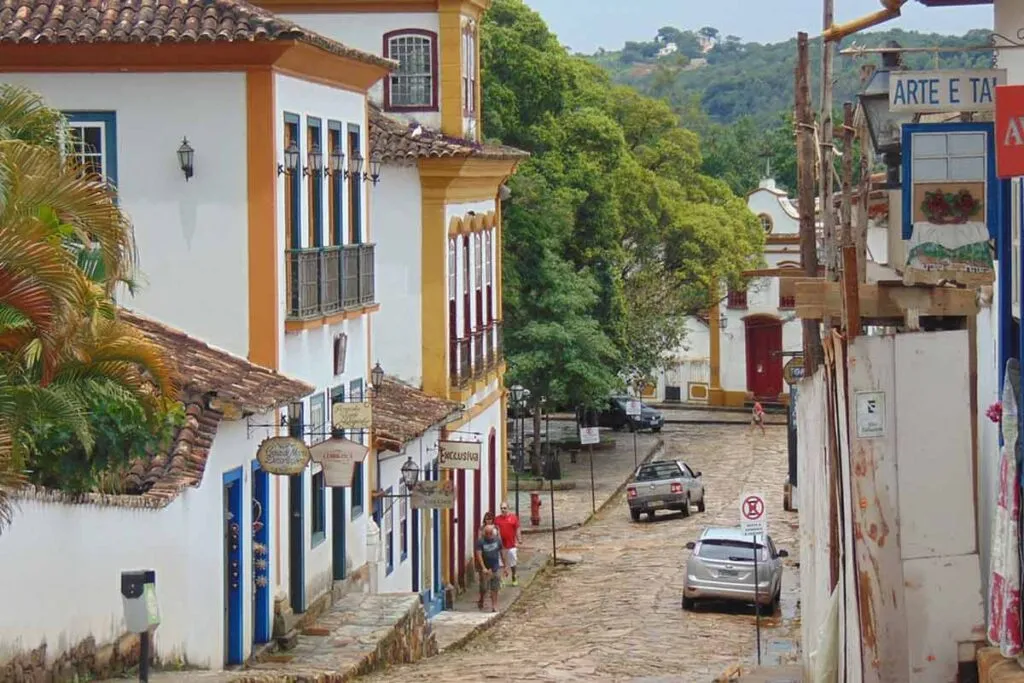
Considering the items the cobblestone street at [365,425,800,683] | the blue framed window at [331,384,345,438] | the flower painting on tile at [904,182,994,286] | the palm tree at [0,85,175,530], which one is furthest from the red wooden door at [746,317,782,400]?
the flower painting on tile at [904,182,994,286]

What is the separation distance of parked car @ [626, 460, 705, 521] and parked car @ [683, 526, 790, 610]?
12.5 metres

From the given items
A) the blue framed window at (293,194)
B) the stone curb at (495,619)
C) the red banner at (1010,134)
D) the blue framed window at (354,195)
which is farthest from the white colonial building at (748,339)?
the red banner at (1010,134)

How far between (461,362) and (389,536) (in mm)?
6493

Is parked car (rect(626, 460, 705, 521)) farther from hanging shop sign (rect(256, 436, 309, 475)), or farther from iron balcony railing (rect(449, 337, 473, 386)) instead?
hanging shop sign (rect(256, 436, 309, 475))

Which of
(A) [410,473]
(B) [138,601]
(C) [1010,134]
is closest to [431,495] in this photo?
(A) [410,473]

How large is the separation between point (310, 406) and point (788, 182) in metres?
81.0

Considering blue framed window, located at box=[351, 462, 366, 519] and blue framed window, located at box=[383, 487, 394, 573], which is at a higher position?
blue framed window, located at box=[351, 462, 366, 519]

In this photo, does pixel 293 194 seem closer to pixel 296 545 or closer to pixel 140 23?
pixel 140 23

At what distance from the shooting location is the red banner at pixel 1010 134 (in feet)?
36.3

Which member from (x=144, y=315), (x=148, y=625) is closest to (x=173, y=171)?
(x=144, y=315)

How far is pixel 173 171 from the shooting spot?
875 inches

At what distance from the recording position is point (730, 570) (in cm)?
3089

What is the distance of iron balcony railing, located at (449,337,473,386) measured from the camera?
116 feet

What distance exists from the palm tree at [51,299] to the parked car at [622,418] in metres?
44.9
